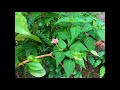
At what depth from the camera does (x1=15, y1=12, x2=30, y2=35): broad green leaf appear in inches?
61.2

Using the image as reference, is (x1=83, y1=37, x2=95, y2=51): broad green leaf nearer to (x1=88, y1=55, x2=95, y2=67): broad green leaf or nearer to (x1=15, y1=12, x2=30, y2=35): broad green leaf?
(x1=88, y1=55, x2=95, y2=67): broad green leaf

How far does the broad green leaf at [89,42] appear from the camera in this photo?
1.71 m

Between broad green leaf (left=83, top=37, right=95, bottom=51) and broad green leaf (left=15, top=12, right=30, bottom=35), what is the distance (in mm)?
325

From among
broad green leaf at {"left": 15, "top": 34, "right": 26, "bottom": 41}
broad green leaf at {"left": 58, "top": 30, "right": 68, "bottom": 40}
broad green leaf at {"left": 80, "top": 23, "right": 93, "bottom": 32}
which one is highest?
broad green leaf at {"left": 80, "top": 23, "right": 93, "bottom": 32}

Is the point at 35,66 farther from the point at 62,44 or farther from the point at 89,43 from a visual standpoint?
the point at 89,43

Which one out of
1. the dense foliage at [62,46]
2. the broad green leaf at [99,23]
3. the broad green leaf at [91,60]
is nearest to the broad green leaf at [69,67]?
the dense foliage at [62,46]

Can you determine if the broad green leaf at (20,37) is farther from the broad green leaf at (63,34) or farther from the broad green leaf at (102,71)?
the broad green leaf at (102,71)

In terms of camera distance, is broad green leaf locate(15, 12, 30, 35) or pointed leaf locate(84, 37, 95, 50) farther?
pointed leaf locate(84, 37, 95, 50)

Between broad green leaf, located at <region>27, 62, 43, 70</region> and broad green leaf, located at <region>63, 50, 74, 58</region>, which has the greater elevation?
broad green leaf, located at <region>63, 50, 74, 58</region>

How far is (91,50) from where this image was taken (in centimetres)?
172

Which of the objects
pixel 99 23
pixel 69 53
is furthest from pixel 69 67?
pixel 99 23

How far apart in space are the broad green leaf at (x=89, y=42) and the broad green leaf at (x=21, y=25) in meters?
0.32

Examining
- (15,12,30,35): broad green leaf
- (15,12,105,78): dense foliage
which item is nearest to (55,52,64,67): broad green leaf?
(15,12,105,78): dense foliage
